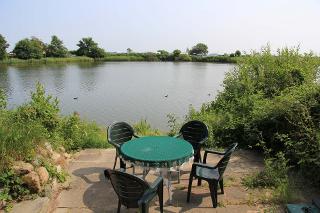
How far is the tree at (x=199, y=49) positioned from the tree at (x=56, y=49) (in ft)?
148

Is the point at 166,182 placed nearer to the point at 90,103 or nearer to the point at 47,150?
the point at 47,150

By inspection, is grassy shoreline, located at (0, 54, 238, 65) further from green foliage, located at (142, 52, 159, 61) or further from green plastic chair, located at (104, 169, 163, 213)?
green plastic chair, located at (104, 169, 163, 213)

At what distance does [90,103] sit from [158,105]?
13.7ft

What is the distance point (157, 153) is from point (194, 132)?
145cm

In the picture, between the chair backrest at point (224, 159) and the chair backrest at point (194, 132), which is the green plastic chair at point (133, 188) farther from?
the chair backrest at point (194, 132)

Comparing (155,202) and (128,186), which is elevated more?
(128,186)

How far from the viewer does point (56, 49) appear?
71.0 meters

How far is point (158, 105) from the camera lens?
1717cm

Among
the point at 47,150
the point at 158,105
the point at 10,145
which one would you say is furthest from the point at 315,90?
the point at 158,105

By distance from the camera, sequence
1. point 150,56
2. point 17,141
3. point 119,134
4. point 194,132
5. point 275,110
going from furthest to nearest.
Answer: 1. point 150,56
2. point 275,110
3. point 194,132
4. point 119,134
5. point 17,141

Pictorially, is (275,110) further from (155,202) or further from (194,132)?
(155,202)

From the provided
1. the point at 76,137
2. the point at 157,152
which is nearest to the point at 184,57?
the point at 76,137

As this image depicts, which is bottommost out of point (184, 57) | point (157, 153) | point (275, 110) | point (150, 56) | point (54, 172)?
point (184, 57)

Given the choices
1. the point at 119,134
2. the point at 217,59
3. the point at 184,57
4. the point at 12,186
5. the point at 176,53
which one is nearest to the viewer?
the point at 12,186
